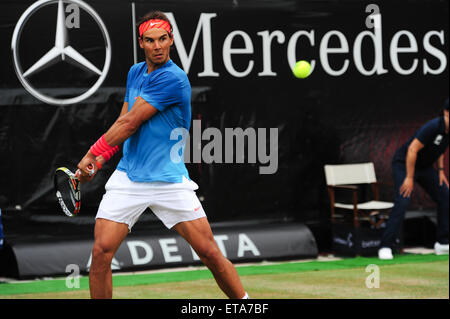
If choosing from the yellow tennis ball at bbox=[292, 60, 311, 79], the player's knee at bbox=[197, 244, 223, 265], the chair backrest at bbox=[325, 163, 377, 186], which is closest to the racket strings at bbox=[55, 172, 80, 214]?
the player's knee at bbox=[197, 244, 223, 265]

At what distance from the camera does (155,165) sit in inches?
190

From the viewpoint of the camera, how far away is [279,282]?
788 centimetres

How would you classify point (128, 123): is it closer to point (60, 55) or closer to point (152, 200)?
point (152, 200)

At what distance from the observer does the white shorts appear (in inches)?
188

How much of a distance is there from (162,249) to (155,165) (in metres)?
4.12

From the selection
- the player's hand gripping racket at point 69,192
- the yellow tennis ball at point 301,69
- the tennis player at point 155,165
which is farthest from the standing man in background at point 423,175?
the player's hand gripping racket at point 69,192

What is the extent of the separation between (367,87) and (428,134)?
48.6 inches

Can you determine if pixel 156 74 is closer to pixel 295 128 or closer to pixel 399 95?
pixel 295 128

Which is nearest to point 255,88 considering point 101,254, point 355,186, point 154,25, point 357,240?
point 355,186

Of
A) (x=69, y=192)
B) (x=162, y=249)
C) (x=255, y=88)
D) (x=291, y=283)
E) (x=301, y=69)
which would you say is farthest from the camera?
(x=255, y=88)

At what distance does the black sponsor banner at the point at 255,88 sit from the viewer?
8.55 m
